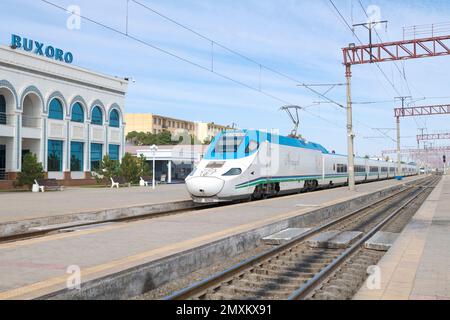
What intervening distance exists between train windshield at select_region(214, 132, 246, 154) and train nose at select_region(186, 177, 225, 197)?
2031mm

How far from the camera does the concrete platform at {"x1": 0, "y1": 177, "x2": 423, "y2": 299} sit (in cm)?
612

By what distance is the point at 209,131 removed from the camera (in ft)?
472

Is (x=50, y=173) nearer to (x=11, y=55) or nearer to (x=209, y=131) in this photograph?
(x=11, y=55)

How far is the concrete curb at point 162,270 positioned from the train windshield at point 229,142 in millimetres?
7032

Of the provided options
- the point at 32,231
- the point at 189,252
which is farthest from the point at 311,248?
the point at 32,231

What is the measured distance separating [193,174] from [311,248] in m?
8.53

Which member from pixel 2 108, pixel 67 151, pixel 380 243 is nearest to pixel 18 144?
pixel 2 108

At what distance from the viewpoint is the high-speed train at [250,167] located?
18.0 m

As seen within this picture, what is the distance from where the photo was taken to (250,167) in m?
19.2

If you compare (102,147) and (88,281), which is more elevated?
(102,147)

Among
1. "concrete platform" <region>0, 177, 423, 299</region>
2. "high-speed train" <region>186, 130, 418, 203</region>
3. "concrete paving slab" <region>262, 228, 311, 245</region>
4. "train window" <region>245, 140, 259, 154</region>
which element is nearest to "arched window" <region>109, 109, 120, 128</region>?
"high-speed train" <region>186, 130, 418, 203</region>

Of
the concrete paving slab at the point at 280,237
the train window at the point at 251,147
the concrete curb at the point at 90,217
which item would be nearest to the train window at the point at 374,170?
the train window at the point at 251,147

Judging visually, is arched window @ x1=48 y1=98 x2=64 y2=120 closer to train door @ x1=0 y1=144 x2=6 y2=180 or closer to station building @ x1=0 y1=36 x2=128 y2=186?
station building @ x1=0 y1=36 x2=128 y2=186

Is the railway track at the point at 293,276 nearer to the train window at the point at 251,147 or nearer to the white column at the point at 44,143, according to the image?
the train window at the point at 251,147
